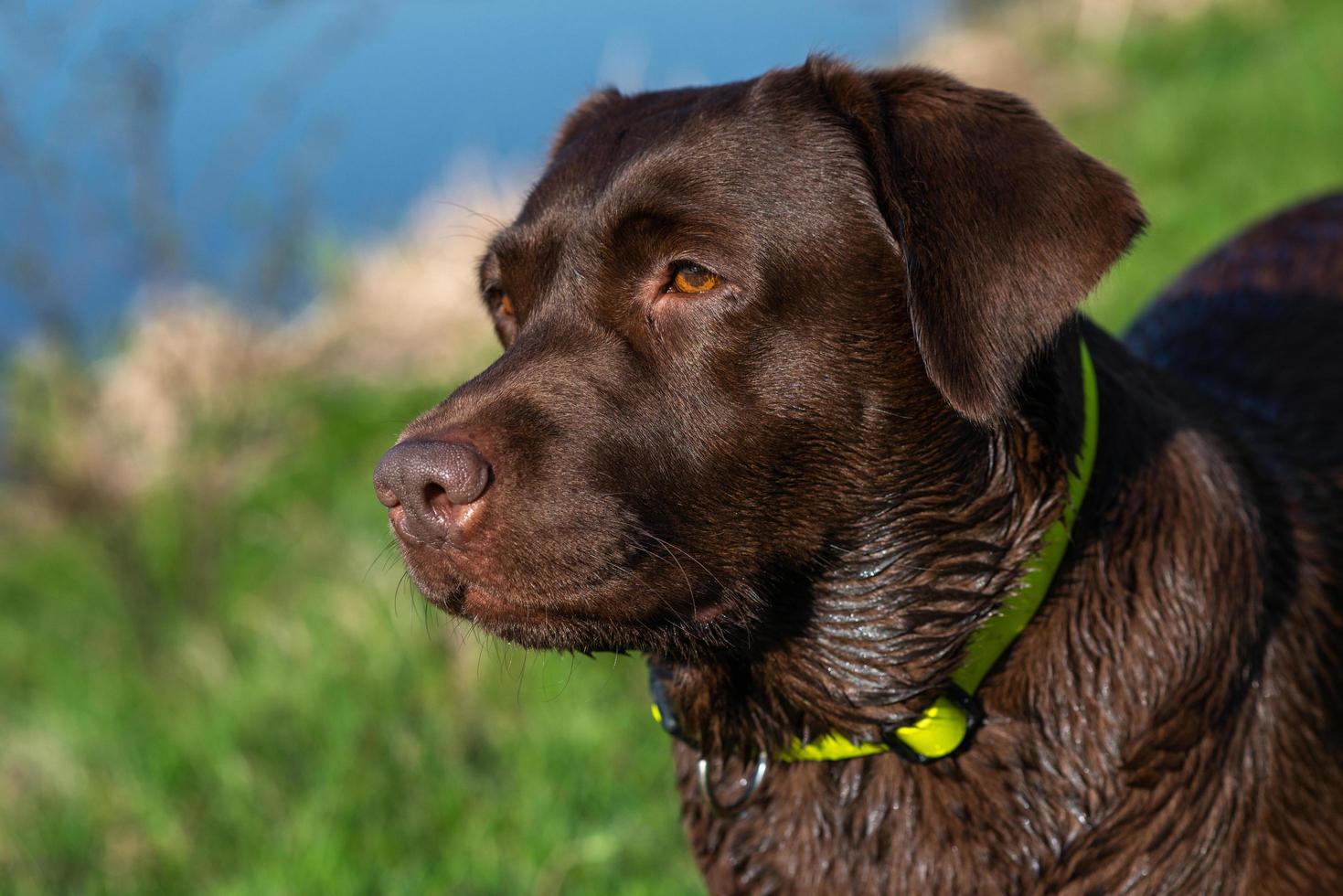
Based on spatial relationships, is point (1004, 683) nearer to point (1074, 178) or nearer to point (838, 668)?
point (838, 668)

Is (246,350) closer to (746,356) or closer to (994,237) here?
(746,356)

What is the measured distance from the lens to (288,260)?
7512mm

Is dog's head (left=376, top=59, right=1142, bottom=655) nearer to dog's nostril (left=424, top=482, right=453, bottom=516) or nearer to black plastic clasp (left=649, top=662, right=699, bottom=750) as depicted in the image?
dog's nostril (left=424, top=482, right=453, bottom=516)

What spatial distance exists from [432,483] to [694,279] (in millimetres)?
568

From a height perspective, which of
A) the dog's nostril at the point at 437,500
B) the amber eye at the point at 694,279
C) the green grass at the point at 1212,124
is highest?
the green grass at the point at 1212,124

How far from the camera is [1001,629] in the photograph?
2498 mm

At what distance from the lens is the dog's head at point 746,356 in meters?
2.31

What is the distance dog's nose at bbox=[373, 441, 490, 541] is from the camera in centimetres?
228

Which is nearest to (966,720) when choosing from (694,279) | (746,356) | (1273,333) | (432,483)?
(746,356)

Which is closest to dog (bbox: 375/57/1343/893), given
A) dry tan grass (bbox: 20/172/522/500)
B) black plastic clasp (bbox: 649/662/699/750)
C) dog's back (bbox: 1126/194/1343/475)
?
black plastic clasp (bbox: 649/662/699/750)

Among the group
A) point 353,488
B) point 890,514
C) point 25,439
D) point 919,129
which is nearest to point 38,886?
point 890,514

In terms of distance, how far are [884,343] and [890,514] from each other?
0.32m

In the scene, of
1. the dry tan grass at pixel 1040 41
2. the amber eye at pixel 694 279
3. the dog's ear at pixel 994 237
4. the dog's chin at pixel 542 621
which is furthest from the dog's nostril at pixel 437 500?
the dry tan grass at pixel 1040 41

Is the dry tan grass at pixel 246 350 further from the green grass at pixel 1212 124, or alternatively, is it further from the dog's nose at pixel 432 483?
the dog's nose at pixel 432 483
